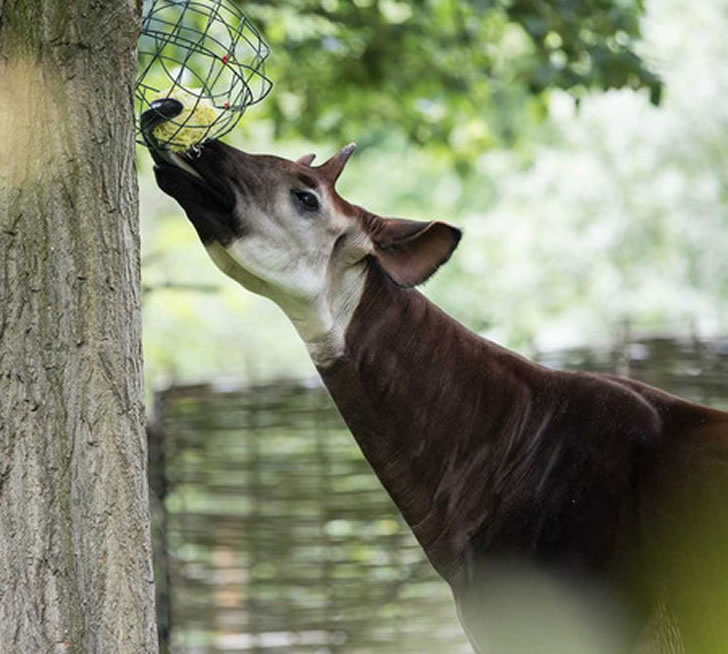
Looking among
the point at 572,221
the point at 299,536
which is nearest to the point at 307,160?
the point at 299,536

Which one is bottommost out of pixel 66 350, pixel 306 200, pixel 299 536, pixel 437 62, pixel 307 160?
pixel 299 536

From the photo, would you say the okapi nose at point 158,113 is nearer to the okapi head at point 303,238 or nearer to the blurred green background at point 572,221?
the okapi head at point 303,238

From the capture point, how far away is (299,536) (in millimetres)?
6406

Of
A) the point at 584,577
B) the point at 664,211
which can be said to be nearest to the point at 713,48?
the point at 664,211

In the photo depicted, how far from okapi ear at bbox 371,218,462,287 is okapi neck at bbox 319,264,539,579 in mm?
74

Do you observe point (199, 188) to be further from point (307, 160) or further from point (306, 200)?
point (307, 160)

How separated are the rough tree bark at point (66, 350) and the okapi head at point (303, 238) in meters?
0.63

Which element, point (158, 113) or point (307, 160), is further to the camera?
point (307, 160)

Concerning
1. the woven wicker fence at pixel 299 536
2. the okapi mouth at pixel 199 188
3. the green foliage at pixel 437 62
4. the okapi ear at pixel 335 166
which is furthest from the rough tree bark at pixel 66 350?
the green foliage at pixel 437 62

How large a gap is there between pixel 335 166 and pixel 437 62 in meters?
4.48

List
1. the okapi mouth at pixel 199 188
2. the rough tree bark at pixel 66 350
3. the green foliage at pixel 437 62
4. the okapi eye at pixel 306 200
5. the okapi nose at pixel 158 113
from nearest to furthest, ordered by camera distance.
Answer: the rough tree bark at pixel 66 350 < the okapi nose at pixel 158 113 < the okapi mouth at pixel 199 188 < the okapi eye at pixel 306 200 < the green foliage at pixel 437 62

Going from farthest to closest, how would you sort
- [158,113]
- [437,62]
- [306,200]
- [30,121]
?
[437,62], [306,200], [158,113], [30,121]

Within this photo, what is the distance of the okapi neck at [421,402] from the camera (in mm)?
3752

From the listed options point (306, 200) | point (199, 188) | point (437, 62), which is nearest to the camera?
point (199, 188)
